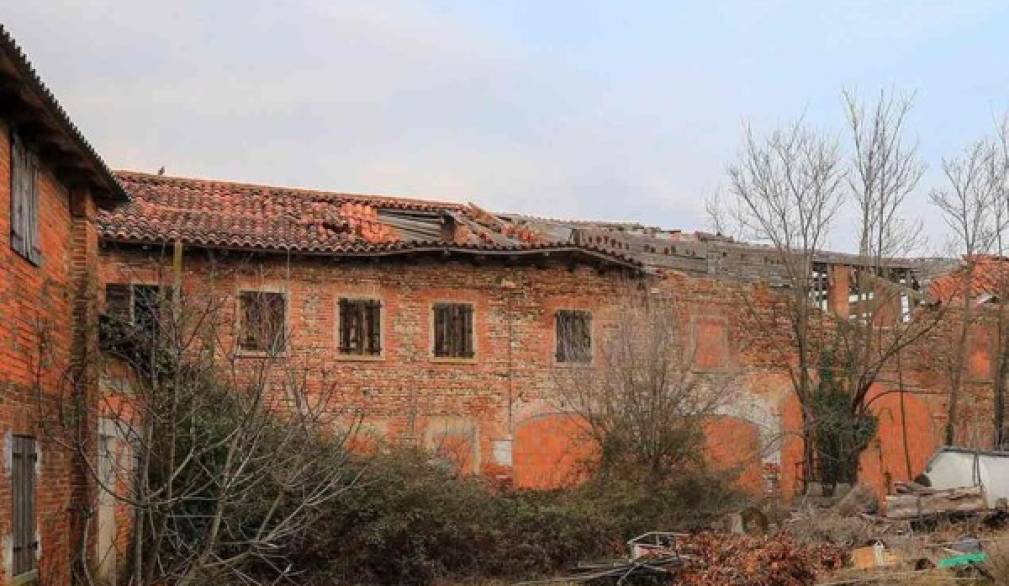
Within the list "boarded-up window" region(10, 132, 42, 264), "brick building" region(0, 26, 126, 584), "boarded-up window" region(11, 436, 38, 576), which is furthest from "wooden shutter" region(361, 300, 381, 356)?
"boarded-up window" region(11, 436, 38, 576)

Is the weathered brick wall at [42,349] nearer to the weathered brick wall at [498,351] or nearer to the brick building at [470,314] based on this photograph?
the brick building at [470,314]

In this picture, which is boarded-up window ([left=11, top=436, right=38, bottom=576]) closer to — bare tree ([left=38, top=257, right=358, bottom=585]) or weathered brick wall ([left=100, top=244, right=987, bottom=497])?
bare tree ([left=38, top=257, right=358, bottom=585])

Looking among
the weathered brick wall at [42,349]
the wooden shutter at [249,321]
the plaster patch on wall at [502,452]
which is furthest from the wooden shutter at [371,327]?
the weathered brick wall at [42,349]

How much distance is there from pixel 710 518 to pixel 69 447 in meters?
11.4

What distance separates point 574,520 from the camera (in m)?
18.7

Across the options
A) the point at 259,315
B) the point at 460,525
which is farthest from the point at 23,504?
the point at 259,315

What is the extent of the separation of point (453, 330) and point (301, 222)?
4100 mm

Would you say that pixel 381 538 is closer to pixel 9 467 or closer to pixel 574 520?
pixel 574 520

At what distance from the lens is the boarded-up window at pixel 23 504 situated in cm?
1016

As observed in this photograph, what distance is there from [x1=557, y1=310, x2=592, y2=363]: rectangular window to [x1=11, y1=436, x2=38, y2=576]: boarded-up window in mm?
15078

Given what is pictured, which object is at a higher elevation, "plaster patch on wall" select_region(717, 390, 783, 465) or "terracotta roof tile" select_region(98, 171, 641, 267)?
"terracotta roof tile" select_region(98, 171, 641, 267)

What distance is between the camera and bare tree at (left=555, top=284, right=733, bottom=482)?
67.7 feet

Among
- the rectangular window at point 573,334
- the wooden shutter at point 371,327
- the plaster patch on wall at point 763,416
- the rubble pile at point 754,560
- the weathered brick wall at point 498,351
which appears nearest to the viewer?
the rubble pile at point 754,560

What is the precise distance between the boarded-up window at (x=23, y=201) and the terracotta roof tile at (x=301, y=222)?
1057 cm
